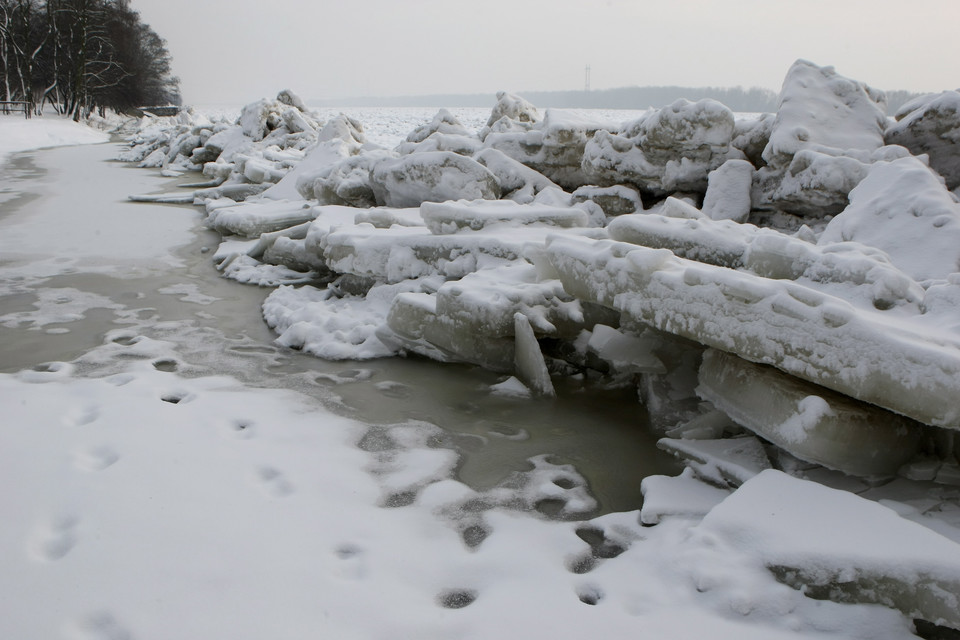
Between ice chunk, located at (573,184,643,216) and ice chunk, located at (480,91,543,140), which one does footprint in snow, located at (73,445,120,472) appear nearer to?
ice chunk, located at (573,184,643,216)

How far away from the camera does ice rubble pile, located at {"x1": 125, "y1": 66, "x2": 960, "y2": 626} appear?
2.17 meters

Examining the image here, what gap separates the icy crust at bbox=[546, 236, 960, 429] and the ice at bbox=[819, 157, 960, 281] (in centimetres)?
129

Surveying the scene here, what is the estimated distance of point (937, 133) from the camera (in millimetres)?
5070

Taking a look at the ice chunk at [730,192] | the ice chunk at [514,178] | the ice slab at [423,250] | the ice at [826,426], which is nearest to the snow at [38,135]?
the ice chunk at [514,178]

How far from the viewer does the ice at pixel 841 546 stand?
1612 millimetres

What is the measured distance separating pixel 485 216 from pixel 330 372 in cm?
166

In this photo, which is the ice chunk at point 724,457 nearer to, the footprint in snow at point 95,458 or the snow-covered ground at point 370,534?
the snow-covered ground at point 370,534

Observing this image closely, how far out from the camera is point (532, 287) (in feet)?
11.2

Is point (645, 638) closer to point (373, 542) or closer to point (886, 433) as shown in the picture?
point (373, 542)

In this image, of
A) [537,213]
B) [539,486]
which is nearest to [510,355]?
[539,486]

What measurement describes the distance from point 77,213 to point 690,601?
827 cm

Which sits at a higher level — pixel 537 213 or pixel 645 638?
pixel 537 213

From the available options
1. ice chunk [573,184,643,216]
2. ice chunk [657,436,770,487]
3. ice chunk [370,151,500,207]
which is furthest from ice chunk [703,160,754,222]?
ice chunk [657,436,770,487]

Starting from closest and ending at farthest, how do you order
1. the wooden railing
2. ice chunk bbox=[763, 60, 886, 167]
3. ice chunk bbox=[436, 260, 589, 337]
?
ice chunk bbox=[436, 260, 589, 337] < ice chunk bbox=[763, 60, 886, 167] < the wooden railing
